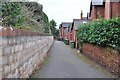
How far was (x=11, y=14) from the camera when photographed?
1215cm

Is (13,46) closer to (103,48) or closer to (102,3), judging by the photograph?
(103,48)

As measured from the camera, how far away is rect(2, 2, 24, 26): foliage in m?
11.5

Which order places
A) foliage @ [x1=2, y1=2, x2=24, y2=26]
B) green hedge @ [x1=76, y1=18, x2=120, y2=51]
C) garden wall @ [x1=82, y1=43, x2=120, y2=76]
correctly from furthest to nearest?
green hedge @ [x1=76, y1=18, x2=120, y2=51], garden wall @ [x1=82, y1=43, x2=120, y2=76], foliage @ [x1=2, y1=2, x2=24, y2=26]

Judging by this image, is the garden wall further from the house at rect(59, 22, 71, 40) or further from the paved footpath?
the house at rect(59, 22, 71, 40)

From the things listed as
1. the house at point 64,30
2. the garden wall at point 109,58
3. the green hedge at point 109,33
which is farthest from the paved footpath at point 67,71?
the house at point 64,30

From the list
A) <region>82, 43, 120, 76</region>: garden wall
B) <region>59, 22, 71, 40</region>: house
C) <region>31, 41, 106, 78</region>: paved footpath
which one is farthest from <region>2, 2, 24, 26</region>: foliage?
<region>59, 22, 71, 40</region>: house

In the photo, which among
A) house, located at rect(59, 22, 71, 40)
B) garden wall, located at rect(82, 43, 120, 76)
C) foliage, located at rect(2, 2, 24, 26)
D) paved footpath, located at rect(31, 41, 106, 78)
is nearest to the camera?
paved footpath, located at rect(31, 41, 106, 78)

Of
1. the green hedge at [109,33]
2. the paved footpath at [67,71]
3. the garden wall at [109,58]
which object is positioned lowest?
the paved footpath at [67,71]

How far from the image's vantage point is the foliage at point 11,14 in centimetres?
1147

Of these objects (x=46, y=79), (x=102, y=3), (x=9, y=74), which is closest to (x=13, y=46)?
(x=9, y=74)

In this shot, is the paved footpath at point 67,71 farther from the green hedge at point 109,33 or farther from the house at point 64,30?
the house at point 64,30

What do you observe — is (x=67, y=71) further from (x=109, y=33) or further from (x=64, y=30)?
(x=64, y=30)

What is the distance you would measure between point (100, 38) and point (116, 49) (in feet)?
9.90

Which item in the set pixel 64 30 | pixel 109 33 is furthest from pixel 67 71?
pixel 64 30
